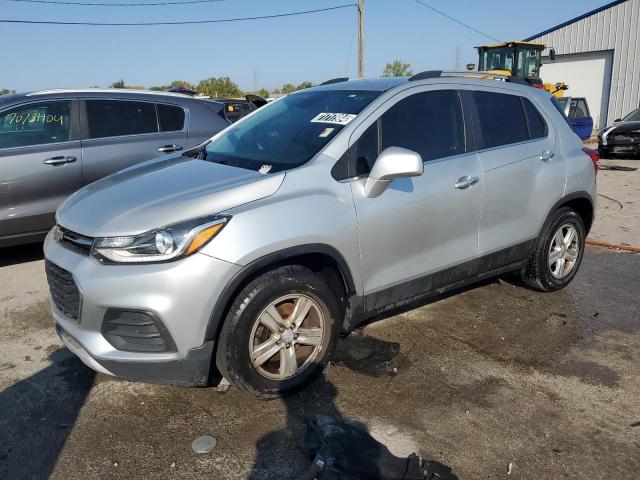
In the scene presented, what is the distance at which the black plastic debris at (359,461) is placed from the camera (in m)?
2.42

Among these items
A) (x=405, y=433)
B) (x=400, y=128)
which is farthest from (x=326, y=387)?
(x=400, y=128)

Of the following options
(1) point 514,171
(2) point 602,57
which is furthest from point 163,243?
(2) point 602,57

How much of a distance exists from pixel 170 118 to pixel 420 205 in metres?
3.79

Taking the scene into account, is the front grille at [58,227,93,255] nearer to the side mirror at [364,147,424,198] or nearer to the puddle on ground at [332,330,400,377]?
the side mirror at [364,147,424,198]

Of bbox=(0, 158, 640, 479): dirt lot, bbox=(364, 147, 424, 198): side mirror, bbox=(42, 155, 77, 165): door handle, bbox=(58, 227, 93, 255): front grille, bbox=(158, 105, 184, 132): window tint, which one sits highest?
bbox=(158, 105, 184, 132): window tint

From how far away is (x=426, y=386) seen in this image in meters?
3.44

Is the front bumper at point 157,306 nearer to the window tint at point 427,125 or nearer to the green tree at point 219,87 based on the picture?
the window tint at point 427,125

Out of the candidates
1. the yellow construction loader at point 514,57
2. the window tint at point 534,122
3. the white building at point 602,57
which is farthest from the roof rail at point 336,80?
the white building at point 602,57

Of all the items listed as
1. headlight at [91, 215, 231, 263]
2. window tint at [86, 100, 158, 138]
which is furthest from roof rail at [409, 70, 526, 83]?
window tint at [86, 100, 158, 138]

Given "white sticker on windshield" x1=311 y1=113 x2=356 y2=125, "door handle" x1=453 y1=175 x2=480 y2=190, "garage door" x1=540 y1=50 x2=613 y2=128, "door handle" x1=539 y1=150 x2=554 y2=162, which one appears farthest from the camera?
"garage door" x1=540 y1=50 x2=613 y2=128

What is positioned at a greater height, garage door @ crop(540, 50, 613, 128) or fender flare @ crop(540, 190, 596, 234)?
garage door @ crop(540, 50, 613, 128)

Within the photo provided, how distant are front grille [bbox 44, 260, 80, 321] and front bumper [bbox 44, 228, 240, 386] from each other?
2.2 inches

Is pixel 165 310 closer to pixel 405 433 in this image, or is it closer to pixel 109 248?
pixel 109 248

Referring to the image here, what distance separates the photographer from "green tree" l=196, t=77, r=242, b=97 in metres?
48.6
